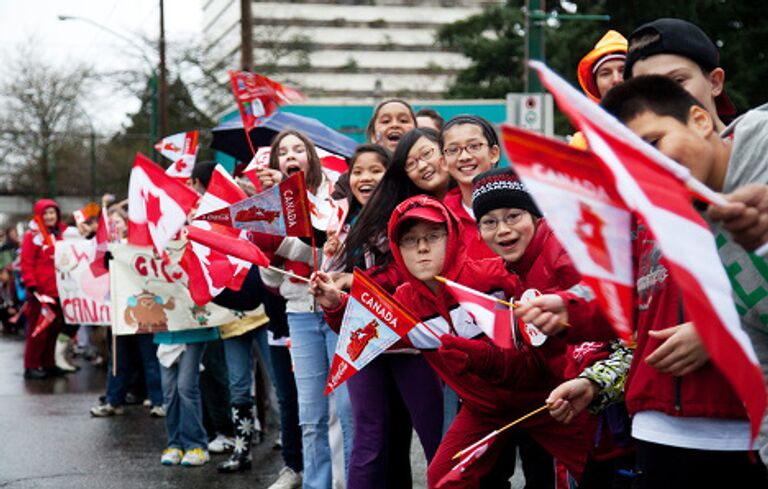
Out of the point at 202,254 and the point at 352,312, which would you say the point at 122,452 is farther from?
the point at 352,312

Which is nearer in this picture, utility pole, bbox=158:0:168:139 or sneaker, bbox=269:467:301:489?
sneaker, bbox=269:467:301:489

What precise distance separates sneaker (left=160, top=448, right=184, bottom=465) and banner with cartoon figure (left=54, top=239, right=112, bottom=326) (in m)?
3.44

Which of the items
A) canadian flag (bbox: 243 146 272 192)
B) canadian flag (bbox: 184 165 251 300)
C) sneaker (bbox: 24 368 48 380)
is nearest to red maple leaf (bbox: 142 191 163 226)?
canadian flag (bbox: 184 165 251 300)

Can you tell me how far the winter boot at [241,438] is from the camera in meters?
7.81

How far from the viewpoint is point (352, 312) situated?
16.2ft

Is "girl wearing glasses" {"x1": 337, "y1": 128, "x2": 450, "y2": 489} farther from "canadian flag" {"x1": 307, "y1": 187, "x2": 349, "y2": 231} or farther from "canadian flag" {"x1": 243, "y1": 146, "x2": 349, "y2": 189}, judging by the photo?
"canadian flag" {"x1": 243, "y1": 146, "x2": 349, "y2": 189}

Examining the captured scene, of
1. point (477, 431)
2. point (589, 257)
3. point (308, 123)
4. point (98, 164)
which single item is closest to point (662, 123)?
point (589, 257)

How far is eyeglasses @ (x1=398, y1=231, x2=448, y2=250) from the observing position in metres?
5.06

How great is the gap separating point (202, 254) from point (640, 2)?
A: 22.8m

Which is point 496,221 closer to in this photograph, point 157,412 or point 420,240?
point 420,240

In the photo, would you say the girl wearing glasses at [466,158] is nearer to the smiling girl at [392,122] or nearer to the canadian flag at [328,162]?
the smiling girl at [392,122]

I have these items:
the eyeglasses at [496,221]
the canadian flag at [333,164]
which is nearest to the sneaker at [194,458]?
the canadian flag at [333,164]

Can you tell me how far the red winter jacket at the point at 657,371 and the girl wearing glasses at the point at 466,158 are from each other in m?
2.28

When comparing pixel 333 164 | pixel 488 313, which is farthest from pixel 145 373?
pixel 488 313
